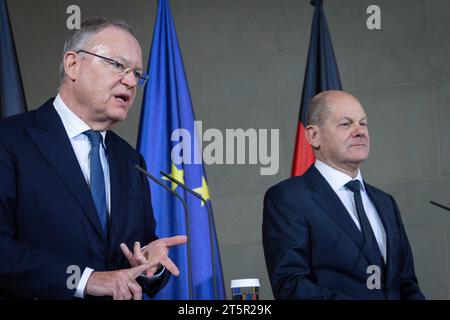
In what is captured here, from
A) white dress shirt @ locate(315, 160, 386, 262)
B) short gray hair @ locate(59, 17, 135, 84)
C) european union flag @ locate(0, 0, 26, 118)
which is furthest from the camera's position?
european union flag @ locate(0, 0, 26, 118)

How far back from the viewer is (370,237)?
3191mm

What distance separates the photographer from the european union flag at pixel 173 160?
14.9 feet

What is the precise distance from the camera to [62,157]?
2676mm

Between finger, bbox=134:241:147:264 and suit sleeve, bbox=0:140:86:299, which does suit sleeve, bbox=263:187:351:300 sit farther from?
suit sleeve, bbox=0:140:86:299

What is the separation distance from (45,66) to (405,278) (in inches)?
146

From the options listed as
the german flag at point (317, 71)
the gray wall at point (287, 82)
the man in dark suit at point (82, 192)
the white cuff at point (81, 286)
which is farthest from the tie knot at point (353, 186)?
the gray wall at point (287, 82)

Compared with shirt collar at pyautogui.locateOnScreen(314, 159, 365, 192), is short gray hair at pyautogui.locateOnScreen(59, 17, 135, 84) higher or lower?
higher

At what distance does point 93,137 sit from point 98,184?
212 millimetres

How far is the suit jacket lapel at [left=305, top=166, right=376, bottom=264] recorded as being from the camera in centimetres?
315

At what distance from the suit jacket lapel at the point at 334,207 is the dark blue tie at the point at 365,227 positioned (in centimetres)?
3

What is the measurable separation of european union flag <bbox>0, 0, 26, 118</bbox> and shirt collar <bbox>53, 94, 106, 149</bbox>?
67.2 inches
